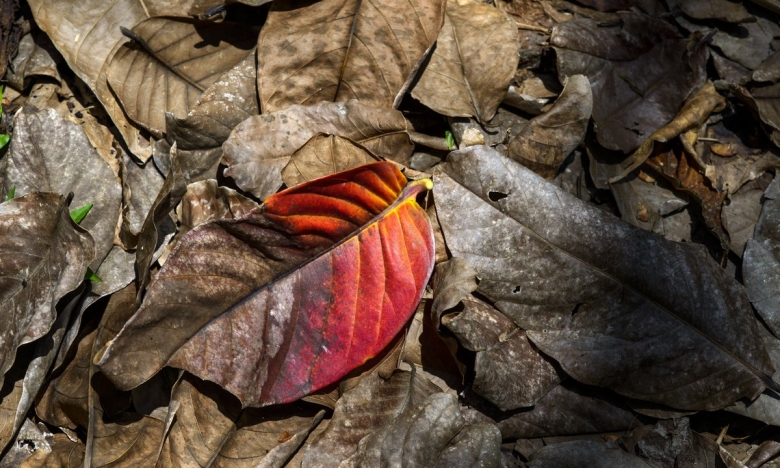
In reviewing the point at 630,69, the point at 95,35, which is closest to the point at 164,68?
the point at 95,35

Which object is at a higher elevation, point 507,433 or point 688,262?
point 688,262

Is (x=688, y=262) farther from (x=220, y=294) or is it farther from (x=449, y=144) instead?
(x=220, y=294)

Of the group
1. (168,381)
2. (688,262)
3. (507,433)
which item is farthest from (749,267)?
(168,381)

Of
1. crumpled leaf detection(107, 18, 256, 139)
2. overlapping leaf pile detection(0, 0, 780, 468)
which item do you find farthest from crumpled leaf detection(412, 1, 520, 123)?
crumpled leaf detection(107, 18, 256, 139)

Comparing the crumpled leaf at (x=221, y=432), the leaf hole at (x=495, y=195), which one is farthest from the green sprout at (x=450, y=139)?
the crumpled leaf at (x=221, y=432)

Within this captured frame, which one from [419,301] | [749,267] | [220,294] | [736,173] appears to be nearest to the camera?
[220,294]

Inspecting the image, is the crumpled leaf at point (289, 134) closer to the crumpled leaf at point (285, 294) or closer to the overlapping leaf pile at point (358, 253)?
the overlapping leaf pile at point (358, 253)
